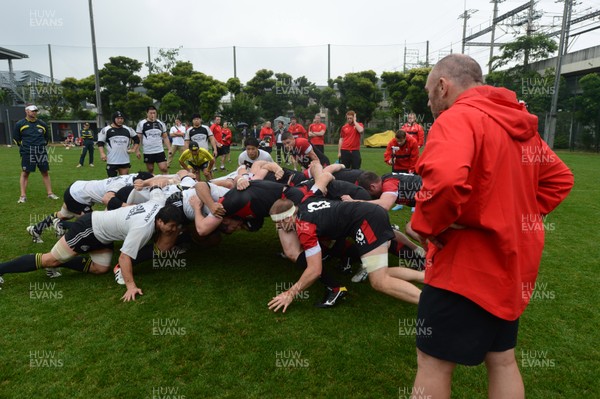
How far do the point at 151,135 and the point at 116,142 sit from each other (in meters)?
1.24

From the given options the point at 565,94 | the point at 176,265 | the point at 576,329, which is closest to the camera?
the point at 576,329

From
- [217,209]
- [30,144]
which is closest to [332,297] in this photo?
[217,209]

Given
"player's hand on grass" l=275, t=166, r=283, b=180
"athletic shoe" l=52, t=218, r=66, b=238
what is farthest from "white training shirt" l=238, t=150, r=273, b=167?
"athletic shoe" l=52, t=218, r=66, b=238

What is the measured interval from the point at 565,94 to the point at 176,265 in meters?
30.5

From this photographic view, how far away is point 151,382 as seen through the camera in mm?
2799

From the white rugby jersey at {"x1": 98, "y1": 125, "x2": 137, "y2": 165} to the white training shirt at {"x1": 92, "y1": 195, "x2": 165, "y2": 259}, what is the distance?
15.8ft

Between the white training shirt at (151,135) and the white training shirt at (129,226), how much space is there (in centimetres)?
575

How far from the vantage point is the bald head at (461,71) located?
5.60 feet

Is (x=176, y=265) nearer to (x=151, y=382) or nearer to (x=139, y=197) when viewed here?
(x=139, y=197)

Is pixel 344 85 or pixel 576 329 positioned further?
pixel 344 85

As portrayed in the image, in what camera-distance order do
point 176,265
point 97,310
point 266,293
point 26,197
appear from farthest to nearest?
point 26,197
point 176,265
point 266,293
point 97,310

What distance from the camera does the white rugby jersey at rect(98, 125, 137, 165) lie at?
27.9 feet

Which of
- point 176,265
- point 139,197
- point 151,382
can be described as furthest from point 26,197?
point 151,382

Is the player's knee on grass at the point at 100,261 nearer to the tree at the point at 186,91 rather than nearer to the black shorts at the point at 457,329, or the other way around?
the black shorts at the point at 457,329
